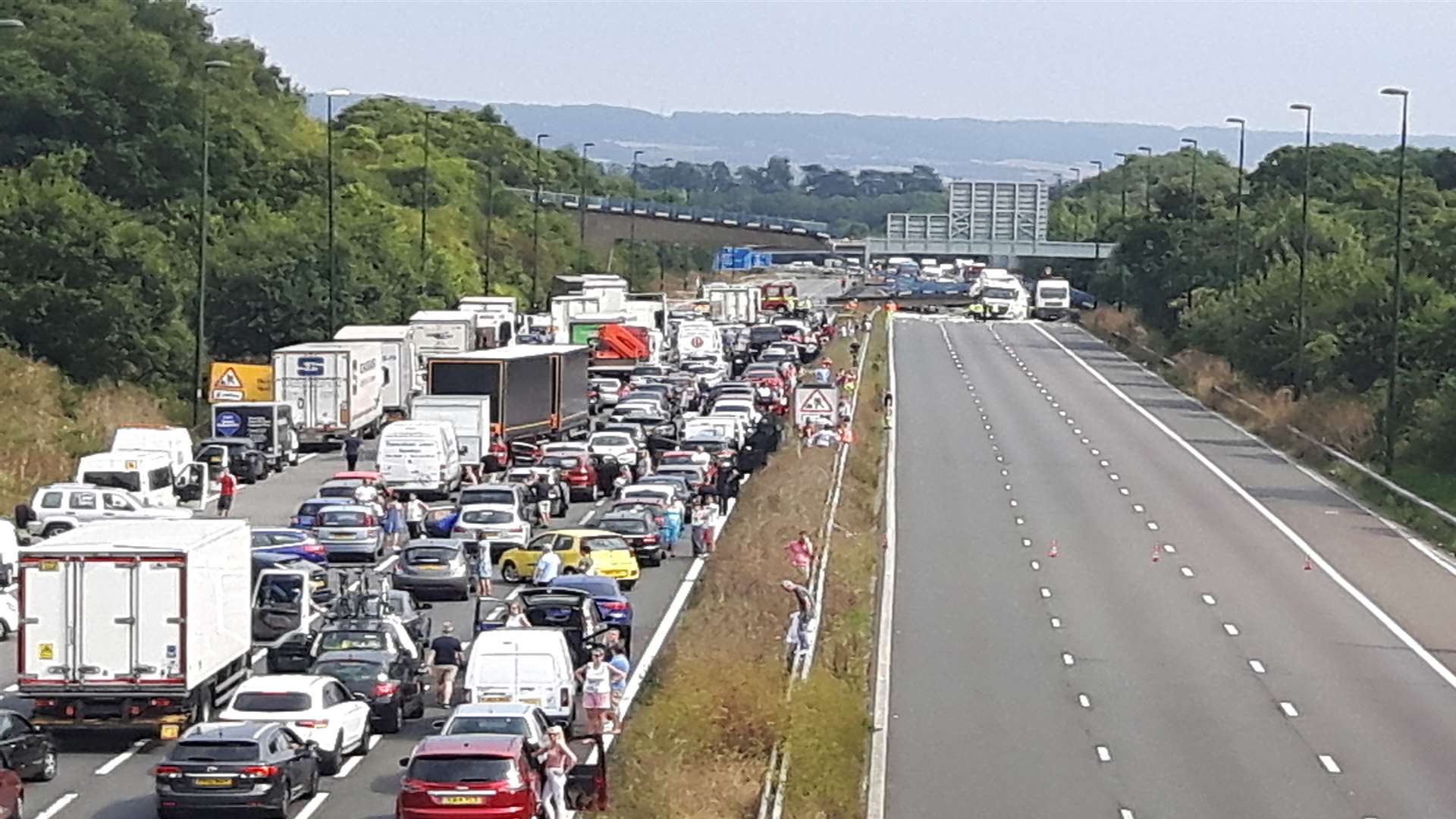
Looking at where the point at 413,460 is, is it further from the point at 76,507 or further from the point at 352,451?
the point at 76,507

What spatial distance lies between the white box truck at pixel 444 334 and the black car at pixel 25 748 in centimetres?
4780

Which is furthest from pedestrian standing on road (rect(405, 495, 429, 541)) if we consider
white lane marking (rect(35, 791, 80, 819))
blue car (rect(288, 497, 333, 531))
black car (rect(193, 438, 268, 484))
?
white lane marking (rect(35, 791, 80, 819))

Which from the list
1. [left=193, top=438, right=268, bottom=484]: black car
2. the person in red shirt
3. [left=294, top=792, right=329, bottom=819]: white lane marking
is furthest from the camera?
[left=193, top=438, right=268, bottom=484]: black car

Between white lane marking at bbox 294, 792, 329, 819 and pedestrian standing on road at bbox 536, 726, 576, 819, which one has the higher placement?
pedestrian standing on road at bbox 536, 726, 576, 819

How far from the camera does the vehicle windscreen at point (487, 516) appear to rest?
152 feet

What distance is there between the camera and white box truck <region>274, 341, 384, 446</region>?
2483 inches

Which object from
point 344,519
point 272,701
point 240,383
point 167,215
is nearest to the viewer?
point 272,701

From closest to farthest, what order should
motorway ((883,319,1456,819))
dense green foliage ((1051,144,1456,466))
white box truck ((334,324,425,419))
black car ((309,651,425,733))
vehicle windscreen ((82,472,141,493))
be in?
motorway ((883,319,1456,819)) → black car ((309,651,425,733)) → vehicle windscreen ((82,472,141,493)) → dense green foliage ((1051,144,1456,466)) → white box truck ((334,324,425,419))

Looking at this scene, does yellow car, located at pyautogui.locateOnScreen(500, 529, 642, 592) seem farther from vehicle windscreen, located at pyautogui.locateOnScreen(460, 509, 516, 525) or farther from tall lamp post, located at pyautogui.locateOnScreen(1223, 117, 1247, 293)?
tall lamp post, located at pyautogui.locateOnScreen(1223, 117, 1247, 293)

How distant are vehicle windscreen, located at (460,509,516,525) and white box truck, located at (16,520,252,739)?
17525 millimetres

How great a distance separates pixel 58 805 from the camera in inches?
1005

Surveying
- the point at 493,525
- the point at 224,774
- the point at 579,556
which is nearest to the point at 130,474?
the point at 493,525

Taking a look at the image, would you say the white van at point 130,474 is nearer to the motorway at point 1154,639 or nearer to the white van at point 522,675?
the motorway at point 1154,639

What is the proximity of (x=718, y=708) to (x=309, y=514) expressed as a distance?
2169 cm
